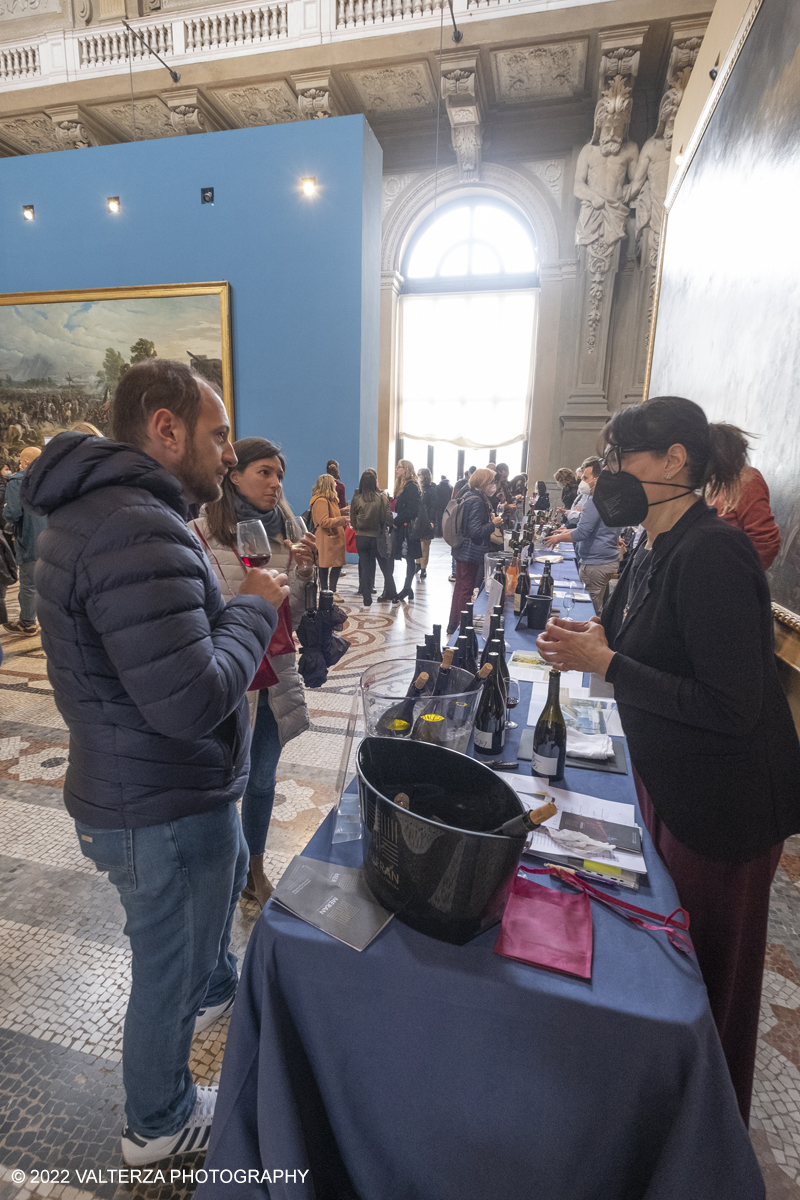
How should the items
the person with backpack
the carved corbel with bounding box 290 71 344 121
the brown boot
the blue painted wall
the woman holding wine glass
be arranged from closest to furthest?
the woman holding wine glass → the brown boot → the person with backpack → the blue painted wall → the carved corbel with bounding box 290 71 344 121

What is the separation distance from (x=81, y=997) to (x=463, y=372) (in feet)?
45.9

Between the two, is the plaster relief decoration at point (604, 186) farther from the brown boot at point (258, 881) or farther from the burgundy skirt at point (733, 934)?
the burgundy skirt at point (733, 934)

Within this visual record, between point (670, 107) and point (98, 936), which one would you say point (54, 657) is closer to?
point (98, 936)

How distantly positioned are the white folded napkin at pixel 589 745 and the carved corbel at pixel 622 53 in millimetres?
10615

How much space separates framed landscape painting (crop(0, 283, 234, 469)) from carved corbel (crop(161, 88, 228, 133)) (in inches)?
129

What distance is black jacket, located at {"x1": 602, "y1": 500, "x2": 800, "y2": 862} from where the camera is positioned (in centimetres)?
118

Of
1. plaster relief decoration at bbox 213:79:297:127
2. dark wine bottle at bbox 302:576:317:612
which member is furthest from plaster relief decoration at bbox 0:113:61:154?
dark wine bottle at bbox 302:576:317:612

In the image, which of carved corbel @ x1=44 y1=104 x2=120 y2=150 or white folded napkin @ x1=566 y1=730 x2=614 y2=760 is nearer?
white folded napkin @ x1=566 y1=730 x2=614 y2=760

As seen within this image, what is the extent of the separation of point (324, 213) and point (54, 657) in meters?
8.79

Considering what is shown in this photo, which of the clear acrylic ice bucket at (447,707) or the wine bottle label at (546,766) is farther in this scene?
the wine bottle label at (546,766)

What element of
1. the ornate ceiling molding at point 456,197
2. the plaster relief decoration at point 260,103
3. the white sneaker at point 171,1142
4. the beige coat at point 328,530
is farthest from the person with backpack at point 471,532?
the plaster relief decoration at point 260,103

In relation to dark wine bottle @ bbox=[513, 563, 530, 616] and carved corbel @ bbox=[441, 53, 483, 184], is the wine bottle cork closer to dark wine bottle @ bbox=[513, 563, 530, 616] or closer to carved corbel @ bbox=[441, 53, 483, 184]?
dark wine bottle @ bbox=[513, 563, 530, 616]

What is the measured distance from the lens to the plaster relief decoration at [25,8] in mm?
9625

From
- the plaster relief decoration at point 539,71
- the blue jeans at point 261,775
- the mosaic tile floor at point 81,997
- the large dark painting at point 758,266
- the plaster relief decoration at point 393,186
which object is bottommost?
the mosaic tile floor at point 81,997
